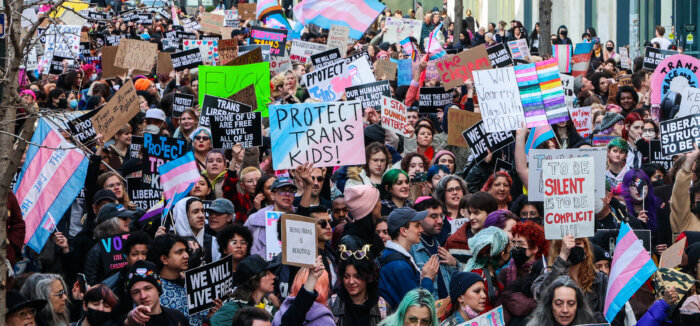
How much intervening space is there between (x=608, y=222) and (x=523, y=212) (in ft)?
2.21

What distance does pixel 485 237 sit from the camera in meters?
8.17

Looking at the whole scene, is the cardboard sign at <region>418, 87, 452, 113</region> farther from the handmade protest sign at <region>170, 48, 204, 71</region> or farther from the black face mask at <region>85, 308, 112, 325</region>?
the black face mask at <region>85, 308, 112, 325</region>

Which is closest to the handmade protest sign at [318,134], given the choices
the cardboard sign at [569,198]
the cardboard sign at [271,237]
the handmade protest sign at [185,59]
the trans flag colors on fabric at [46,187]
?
the cardboard sign at [271,237]

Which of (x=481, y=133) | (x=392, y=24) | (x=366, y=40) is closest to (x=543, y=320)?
(x=481, y=133)

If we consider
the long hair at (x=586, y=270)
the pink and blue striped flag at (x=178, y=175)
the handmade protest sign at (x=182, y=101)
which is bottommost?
the long hair at (x=586, y=270)

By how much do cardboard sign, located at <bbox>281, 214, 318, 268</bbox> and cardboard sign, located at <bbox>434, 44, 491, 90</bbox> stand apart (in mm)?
8809

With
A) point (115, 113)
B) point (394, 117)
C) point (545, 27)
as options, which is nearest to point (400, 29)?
point (545, 27)

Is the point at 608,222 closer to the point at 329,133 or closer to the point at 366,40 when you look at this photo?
the point at 329,133

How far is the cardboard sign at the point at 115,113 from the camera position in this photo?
12.6 metres

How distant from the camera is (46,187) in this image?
962 cm

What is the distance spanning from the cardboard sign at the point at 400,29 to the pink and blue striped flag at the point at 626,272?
17.5m

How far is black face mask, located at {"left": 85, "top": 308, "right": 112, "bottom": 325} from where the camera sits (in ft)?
25.5

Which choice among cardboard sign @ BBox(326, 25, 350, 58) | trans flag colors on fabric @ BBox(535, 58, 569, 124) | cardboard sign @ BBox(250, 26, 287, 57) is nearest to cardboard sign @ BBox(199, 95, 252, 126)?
trans flag colors on fabric @ BBox(535, 58, 569, 124)

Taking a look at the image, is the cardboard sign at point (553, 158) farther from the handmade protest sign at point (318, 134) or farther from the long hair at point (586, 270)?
the handmade protest sign at point (318, 134)
